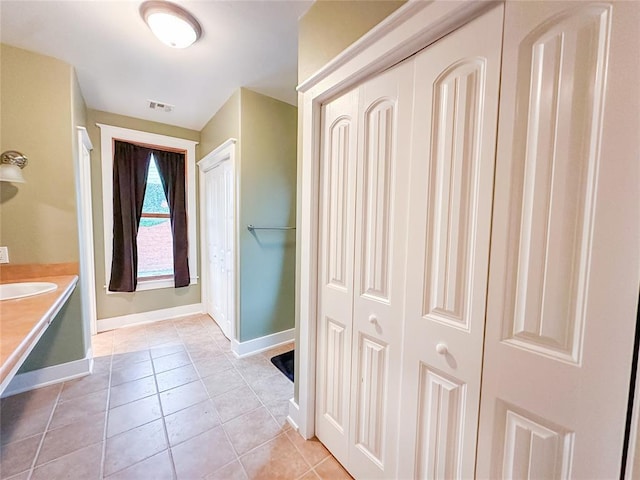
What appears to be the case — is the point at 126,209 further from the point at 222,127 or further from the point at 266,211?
the point at 266,211

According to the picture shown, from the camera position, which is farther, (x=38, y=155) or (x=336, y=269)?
(x=38, y=155)

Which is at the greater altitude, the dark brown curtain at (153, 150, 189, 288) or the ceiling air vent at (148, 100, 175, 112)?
the ceiling air vent at (148, 100, 175, 112)

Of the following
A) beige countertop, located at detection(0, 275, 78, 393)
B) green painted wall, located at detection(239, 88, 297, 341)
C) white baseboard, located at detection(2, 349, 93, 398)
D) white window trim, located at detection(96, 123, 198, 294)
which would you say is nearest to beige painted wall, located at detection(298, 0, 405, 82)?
green painted wall, located at detection(239, 88, 297, 341)

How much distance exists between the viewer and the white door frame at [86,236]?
2.18 m

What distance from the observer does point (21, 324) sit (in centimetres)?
112

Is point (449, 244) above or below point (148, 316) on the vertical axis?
above

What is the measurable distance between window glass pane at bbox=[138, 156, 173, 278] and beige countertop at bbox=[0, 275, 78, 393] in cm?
149

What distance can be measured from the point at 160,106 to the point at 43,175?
1254mm

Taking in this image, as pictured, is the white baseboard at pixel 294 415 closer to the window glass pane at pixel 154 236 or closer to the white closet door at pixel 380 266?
the white closet door at pixel 380 266

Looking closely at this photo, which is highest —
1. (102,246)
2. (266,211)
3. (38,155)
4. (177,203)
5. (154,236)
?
(38,155)

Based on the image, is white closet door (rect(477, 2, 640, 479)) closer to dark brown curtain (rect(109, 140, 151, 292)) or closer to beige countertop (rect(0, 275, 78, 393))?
beige countertop (rect(0, 275, 78, 393))

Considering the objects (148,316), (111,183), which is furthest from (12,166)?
(148,316)

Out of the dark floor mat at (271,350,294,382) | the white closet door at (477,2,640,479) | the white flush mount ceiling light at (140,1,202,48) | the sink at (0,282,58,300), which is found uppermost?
the white flush mount ceiling light at (140,1,202,48)

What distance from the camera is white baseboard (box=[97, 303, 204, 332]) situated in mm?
2996
